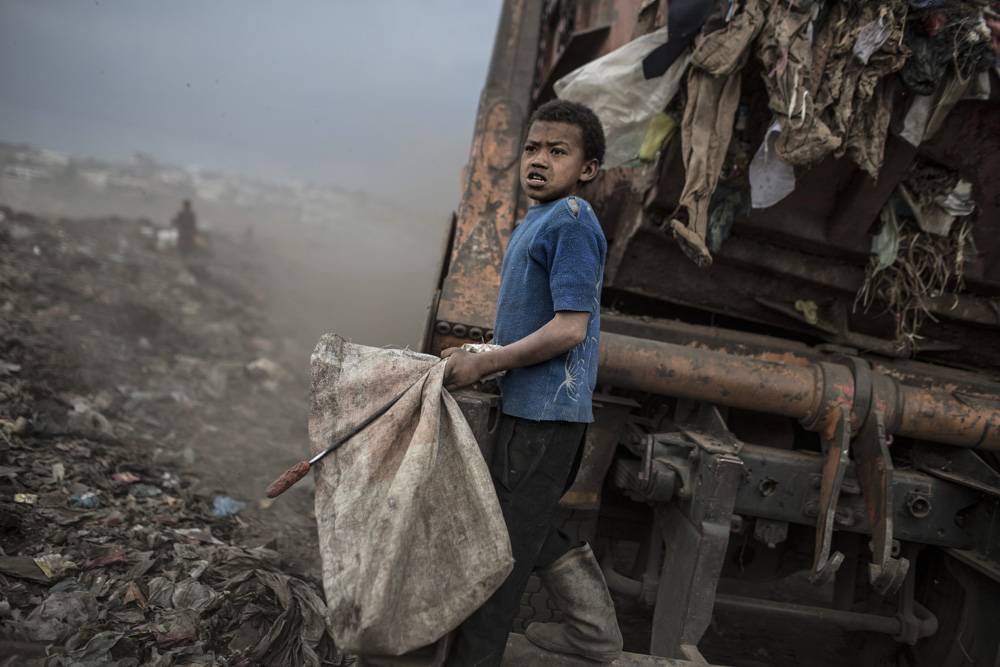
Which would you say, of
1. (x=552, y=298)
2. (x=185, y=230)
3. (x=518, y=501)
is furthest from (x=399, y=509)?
(x=185, y=230)

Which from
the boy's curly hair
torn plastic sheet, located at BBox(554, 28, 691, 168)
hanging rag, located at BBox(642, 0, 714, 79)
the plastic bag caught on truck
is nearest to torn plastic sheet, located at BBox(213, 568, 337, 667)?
the plastic bag caught on truck

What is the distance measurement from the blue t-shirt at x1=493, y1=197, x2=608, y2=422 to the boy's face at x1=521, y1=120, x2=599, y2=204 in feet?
0.16

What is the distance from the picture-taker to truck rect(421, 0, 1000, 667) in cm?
212

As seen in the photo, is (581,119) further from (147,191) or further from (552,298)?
(147,191)

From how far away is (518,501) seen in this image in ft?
4.93

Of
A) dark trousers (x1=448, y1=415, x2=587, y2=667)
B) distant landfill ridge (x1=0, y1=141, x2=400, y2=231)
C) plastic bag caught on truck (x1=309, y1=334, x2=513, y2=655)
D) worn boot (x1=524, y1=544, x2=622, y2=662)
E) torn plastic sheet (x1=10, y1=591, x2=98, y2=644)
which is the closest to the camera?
plastic bag caught on truck (x1=309, y1=334, x2=513, y2=655)

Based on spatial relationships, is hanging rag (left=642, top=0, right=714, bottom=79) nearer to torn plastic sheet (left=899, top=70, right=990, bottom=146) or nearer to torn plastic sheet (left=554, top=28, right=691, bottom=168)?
torn plastic sheet (left=554, top=28, right=691, bottom=168)

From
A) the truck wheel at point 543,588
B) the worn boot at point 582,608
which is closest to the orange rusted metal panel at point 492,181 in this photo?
the worn boot at point 582,608

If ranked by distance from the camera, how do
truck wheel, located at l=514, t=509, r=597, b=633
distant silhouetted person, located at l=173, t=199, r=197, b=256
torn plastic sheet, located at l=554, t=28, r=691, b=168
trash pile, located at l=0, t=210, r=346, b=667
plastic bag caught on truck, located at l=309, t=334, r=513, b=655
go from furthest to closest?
distant silhouetted person, located at l=173, t=199, r=197, b=256
truck wheel, located at l=514, t=509, r=597, b=633
torn plastic sheet, located at l=554, t=28, r=691, b=168
trash pile, located at l=0, t=210, r=346, b=667
plastic bag caught on truck, located at l=309, t=334, r=513, b=655

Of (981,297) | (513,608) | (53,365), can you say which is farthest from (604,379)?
(53,365)

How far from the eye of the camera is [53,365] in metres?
4.18

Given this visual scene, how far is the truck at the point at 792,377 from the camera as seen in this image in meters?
2.12

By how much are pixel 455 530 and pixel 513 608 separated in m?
0.32

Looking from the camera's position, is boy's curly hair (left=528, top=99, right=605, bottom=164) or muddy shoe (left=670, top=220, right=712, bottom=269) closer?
boy's curly hair (left=528, top=99, right=605, bottom=164)
